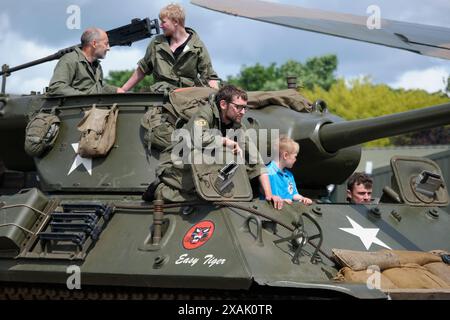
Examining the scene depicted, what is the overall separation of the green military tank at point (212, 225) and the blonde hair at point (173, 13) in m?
1.05

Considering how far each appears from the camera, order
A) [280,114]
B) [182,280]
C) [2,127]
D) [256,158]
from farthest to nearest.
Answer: [2,127]
[280,114]
[256,158]
[182,280]

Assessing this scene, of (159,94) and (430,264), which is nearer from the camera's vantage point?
(430,264)

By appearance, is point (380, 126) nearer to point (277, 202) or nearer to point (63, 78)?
point (277, 202)

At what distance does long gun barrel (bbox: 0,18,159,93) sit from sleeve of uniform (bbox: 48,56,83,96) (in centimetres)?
69

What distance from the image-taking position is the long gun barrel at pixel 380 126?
7.17 meters

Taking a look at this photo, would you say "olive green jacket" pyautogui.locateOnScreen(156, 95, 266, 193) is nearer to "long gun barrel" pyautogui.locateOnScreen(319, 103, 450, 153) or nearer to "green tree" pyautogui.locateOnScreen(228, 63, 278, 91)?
"long gun barrel" pyautogui.locateOnScreen(319, 103, 450, 153)

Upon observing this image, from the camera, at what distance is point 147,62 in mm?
9594

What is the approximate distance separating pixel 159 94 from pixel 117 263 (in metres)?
1.94

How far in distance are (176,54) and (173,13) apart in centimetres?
→ 44

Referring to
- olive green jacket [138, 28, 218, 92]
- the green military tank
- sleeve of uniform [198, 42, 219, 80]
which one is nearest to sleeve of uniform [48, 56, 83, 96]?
the green military tank

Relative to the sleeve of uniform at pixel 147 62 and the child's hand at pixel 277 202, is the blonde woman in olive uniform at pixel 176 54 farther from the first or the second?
the child's hand at pixel 277 202

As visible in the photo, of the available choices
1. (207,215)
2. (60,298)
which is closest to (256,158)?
(207,215)

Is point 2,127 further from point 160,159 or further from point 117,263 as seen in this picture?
point 117,263
